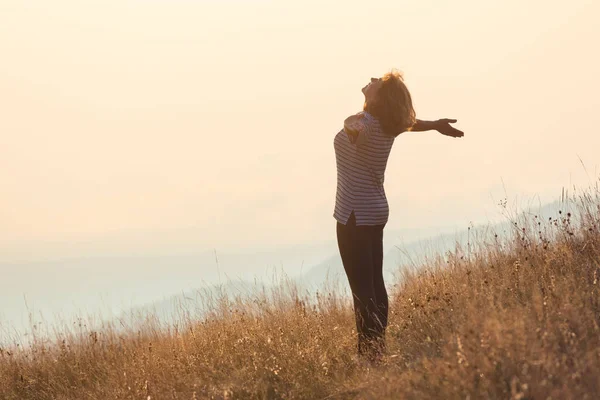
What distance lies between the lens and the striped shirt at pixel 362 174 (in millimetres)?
5152

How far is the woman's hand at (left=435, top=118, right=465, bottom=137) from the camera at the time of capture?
574cm

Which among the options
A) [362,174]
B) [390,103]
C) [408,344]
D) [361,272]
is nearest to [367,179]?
[362,174]

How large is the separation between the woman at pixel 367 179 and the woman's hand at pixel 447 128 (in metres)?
0.45

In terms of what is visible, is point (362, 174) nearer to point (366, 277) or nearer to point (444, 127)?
point (366, 277)

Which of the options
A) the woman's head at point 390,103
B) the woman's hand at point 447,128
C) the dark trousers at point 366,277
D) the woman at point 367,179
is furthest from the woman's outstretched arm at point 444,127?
the dark trousers at point 366,277

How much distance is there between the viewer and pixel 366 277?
5324mm

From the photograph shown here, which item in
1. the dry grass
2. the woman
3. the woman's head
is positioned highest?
the woman's head

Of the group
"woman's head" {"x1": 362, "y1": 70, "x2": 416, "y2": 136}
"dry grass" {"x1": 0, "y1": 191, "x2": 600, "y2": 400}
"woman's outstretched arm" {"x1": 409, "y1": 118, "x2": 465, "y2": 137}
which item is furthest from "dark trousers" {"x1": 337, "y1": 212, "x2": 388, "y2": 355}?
"woman's outstretched arm" {"x1": 409, "y1": 118, "x2": 465, "y2": 137}

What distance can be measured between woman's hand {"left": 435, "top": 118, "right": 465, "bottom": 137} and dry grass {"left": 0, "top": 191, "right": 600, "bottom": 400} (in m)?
1.30

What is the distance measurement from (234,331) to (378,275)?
2072mm

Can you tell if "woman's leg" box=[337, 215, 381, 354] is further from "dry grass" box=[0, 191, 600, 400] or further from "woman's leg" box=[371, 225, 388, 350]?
"dry grass" box=[0, 191, 600, 400]

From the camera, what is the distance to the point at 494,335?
3.96 m

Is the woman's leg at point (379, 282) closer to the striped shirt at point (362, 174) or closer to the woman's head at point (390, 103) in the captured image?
the striped shirt at point (362, 174)

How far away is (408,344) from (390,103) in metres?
1.89
